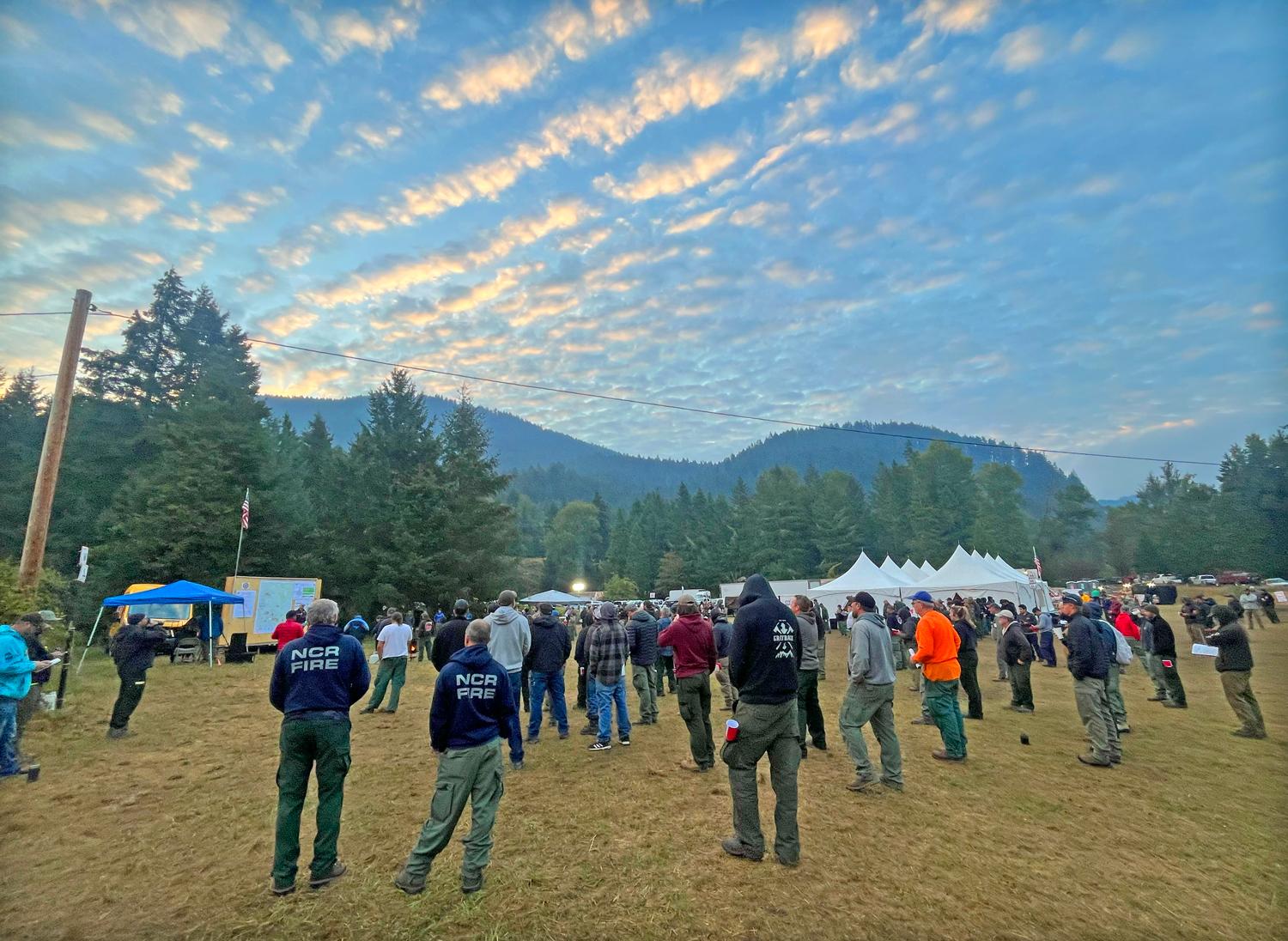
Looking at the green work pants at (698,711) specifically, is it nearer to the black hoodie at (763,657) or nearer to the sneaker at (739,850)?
the sneaker at (739,850)

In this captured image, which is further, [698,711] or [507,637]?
[507,637]

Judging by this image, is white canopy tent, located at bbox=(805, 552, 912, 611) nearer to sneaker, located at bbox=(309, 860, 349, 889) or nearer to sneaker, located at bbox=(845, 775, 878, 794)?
sneaker, located at bbox=(845, 775, 878, 794)

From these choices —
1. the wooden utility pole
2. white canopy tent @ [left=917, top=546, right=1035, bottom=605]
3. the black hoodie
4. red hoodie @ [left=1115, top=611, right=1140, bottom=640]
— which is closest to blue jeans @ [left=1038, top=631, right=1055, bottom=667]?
red hoodie @ [left=1115, top=611, right=1140, bottom=640]

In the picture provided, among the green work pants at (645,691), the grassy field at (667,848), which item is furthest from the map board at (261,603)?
the green work pants at (645,691)

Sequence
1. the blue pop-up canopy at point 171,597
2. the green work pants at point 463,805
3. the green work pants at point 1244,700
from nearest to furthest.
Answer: the green work pants at point 463,805 < the green work pants at point 1244,700 < the blue pop-up canopy at point 171,597

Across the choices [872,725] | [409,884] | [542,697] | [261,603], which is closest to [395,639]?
[542,697]

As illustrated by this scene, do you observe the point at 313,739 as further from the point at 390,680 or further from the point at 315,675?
the point at 390,680

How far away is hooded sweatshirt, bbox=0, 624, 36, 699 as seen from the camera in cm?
625

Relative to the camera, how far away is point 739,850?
456 centimetres

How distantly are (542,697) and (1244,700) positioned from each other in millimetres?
10600

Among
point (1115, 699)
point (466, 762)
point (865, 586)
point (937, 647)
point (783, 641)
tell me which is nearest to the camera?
point (466, 762)

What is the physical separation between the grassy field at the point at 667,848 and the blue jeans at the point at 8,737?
1.58 feet

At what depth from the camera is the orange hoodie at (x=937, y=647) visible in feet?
23.5

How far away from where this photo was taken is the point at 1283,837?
5223mm
